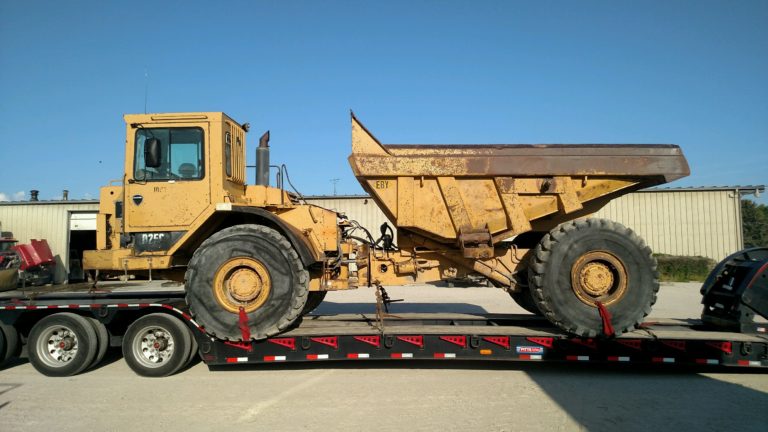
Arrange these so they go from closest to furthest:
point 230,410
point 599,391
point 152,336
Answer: point 230,410 → point 599,391 → point 152,336

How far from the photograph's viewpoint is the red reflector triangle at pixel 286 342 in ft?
20.8

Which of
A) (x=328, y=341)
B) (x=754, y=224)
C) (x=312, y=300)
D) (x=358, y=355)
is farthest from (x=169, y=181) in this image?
(x=754, y=224)

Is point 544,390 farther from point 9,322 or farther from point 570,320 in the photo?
point 9,322

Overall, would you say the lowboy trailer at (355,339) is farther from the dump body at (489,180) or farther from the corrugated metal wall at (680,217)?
the corrugated metal wall at (680,217)

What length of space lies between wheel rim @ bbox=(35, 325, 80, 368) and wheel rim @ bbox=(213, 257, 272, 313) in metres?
2.49

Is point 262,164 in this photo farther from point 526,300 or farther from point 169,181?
point 526,300

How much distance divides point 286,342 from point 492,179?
3.69m

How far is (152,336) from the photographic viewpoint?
22.0ft

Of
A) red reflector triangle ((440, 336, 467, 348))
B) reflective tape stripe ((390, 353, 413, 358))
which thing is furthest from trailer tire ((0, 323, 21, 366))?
red reflector triangle ((440, 336, 467, 348))

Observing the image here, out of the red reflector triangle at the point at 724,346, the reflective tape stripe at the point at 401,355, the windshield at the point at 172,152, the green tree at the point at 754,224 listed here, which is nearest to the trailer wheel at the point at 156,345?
the windshield at the point at 172,152

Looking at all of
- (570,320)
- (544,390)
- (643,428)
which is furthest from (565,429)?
(570,320)

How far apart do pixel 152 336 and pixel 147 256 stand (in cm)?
121

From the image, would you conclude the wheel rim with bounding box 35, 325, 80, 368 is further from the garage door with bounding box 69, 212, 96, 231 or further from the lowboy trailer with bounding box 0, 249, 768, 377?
the garage door with bounding box 69, 212, 96, 231

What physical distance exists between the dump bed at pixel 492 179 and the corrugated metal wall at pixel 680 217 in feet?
54.4
